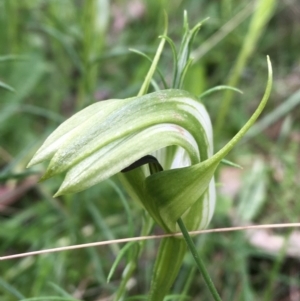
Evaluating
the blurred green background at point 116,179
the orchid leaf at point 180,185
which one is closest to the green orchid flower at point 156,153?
the orchid leaf at point 180,185

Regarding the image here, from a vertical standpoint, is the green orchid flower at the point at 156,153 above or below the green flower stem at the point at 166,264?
above

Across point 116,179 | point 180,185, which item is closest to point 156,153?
point 180,185

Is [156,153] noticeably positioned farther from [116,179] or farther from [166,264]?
[116,179]

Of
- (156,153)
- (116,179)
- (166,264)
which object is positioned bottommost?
(116,179)

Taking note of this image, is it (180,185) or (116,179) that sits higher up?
(180,185)

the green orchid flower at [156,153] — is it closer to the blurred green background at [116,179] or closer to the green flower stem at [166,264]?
the green flower stem at [166,264]

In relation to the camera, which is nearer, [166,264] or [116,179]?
[166,264]

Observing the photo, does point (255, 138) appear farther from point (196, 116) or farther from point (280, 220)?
point (196, 116)

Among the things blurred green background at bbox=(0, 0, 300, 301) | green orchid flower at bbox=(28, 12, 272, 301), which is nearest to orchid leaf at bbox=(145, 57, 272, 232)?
green orchid flower at bbox=(28, 12, 272, 301)

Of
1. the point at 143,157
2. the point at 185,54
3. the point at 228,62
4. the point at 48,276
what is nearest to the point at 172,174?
the point at 143,157
